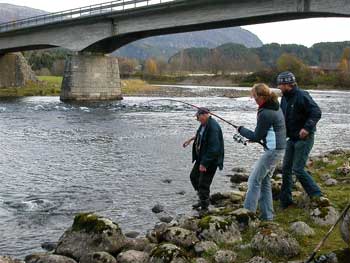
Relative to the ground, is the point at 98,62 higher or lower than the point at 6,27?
lower

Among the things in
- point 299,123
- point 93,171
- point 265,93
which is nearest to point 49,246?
point 265,93

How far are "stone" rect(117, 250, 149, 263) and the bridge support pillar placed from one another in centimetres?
4608

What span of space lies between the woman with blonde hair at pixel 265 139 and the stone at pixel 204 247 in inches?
60.6

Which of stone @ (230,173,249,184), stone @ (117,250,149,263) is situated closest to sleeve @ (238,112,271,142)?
stone @ (117,250,149,263)

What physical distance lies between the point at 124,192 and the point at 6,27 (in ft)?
189

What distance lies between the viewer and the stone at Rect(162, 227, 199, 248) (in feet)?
22.2

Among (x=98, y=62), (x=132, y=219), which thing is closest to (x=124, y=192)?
(x=132, y=219)

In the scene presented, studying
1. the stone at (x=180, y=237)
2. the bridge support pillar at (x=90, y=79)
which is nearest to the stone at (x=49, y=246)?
the stone at (x=180, y=237)

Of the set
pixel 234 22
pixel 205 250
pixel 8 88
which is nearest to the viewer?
pixel 205 250

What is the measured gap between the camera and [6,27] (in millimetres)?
63250

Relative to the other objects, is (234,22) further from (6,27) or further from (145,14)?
(6,27)

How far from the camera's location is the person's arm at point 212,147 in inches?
368

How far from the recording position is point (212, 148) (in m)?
9.36

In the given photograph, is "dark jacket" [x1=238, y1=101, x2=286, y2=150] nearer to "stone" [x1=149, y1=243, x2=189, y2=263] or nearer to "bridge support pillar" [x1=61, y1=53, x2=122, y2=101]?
"stone" [x1=149, y1=243, x2=189, y2=263]
